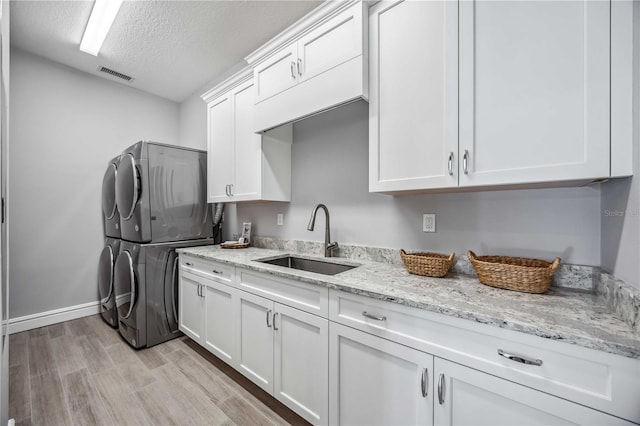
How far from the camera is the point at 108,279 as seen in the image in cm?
268

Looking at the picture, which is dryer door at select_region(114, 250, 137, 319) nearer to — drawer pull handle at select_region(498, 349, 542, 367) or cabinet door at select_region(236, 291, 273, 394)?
cabinet door at select_region(236, 291, 273, 394)

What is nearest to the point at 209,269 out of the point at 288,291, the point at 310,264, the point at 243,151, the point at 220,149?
the point at 310,264

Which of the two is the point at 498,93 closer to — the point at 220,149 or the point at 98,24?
the point at 220,149

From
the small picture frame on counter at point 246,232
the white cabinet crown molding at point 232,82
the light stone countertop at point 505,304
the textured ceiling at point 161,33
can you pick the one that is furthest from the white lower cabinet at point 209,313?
the textured ceiling at point 161,33

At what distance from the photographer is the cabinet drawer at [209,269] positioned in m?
1.87

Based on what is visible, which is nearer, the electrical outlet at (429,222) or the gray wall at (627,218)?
the gray wall at (627,218)

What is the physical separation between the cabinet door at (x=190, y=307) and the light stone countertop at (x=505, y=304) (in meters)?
1.14

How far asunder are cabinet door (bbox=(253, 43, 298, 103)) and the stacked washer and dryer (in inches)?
44.3

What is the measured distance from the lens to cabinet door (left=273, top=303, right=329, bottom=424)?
1.30 m

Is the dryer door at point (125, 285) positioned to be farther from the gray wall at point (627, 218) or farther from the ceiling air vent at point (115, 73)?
the gray wall at point (627, 218)

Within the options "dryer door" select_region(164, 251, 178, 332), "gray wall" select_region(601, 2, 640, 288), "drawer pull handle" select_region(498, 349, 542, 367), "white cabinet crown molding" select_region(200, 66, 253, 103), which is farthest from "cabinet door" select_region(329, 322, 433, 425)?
"white cabinet crown molding" select_region(200, 66, 253, 103)

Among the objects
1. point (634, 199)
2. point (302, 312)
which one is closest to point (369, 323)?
point (302, 312)

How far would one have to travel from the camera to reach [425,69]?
1.24 metres

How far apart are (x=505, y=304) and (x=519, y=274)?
0.68ft
